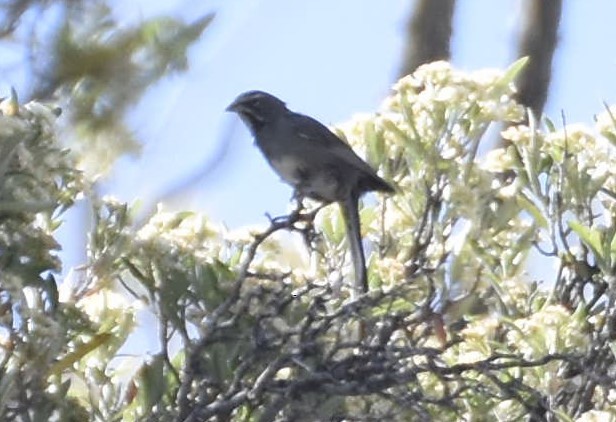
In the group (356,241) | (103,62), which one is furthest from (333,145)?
(103,62)

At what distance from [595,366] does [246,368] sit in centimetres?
104

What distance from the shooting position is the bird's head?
5.68 m

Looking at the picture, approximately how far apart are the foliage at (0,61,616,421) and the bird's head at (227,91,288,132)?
3.04 ft

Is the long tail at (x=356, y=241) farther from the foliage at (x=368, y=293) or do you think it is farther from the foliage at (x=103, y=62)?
the foliage at (x=103, y=62)

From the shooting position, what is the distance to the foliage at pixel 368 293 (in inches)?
118

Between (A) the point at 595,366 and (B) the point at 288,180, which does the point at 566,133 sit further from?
(B) the point at 288,180

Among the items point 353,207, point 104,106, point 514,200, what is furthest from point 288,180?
point 104,106

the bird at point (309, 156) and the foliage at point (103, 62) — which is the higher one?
the bird at point (309, 156)

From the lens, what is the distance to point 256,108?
18.8 feet

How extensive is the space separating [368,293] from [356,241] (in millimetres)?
1266

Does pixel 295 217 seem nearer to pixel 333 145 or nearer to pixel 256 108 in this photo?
pixel 333 145

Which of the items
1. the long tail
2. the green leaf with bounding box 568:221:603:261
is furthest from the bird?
the green leaf with bounding box 568:221:603:261

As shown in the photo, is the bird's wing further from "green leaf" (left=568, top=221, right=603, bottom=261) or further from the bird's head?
"green leaf" (left=568, top=221, right=603, bottom=261)

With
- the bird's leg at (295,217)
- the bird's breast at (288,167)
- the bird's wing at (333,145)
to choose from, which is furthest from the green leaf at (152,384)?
the bird's breast at (288,167)
